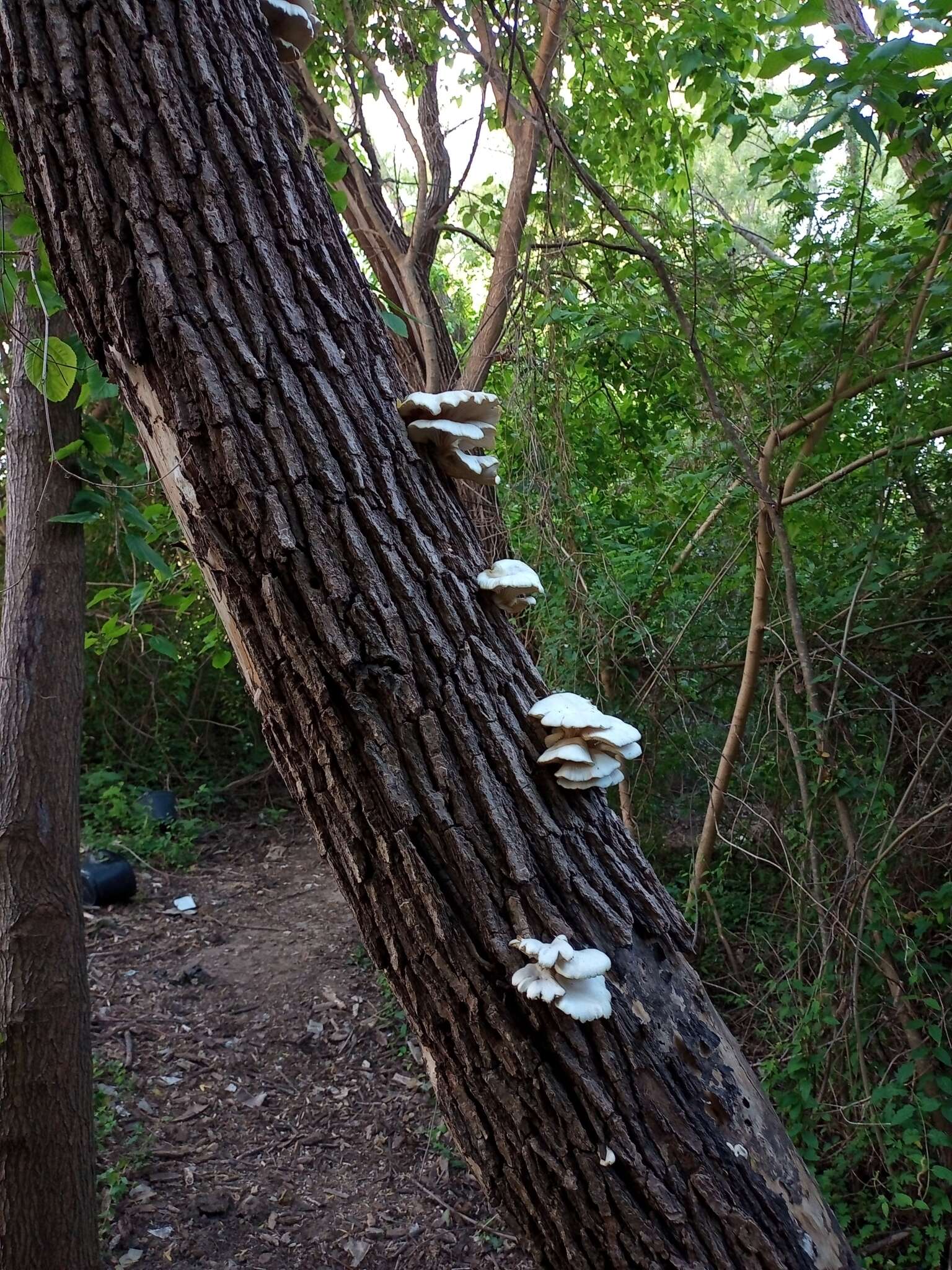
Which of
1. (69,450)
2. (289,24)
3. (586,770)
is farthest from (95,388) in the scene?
(586,770)

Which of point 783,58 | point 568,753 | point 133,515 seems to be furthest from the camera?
point 133,515

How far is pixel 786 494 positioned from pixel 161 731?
18.2 feet

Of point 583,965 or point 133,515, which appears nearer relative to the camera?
point 583,965

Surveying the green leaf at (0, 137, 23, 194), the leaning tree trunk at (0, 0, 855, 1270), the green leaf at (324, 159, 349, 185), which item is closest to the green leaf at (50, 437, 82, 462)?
the green leaf at (0, 137, 23, 194)

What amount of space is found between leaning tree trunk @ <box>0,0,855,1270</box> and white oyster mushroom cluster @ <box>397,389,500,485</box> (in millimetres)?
86

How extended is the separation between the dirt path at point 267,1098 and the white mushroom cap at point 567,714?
98.1 inches

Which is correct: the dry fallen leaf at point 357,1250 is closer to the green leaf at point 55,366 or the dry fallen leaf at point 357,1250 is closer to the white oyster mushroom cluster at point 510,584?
the white oyster mushroom cluster at point 510,584

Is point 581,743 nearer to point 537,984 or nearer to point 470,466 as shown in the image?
point 537,984

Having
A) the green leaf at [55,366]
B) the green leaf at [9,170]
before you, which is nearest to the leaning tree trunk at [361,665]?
the green leaf at [9,170]

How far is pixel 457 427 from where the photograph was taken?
1315 millimetres

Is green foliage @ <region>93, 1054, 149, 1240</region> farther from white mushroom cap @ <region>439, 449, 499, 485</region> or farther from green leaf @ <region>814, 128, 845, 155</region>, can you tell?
green leaf @ <region>814, 128, 845, 155</region>

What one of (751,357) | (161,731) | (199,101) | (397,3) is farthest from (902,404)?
(161,731)

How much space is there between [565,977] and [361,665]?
1.70 ft

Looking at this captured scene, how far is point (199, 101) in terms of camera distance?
1212mm
